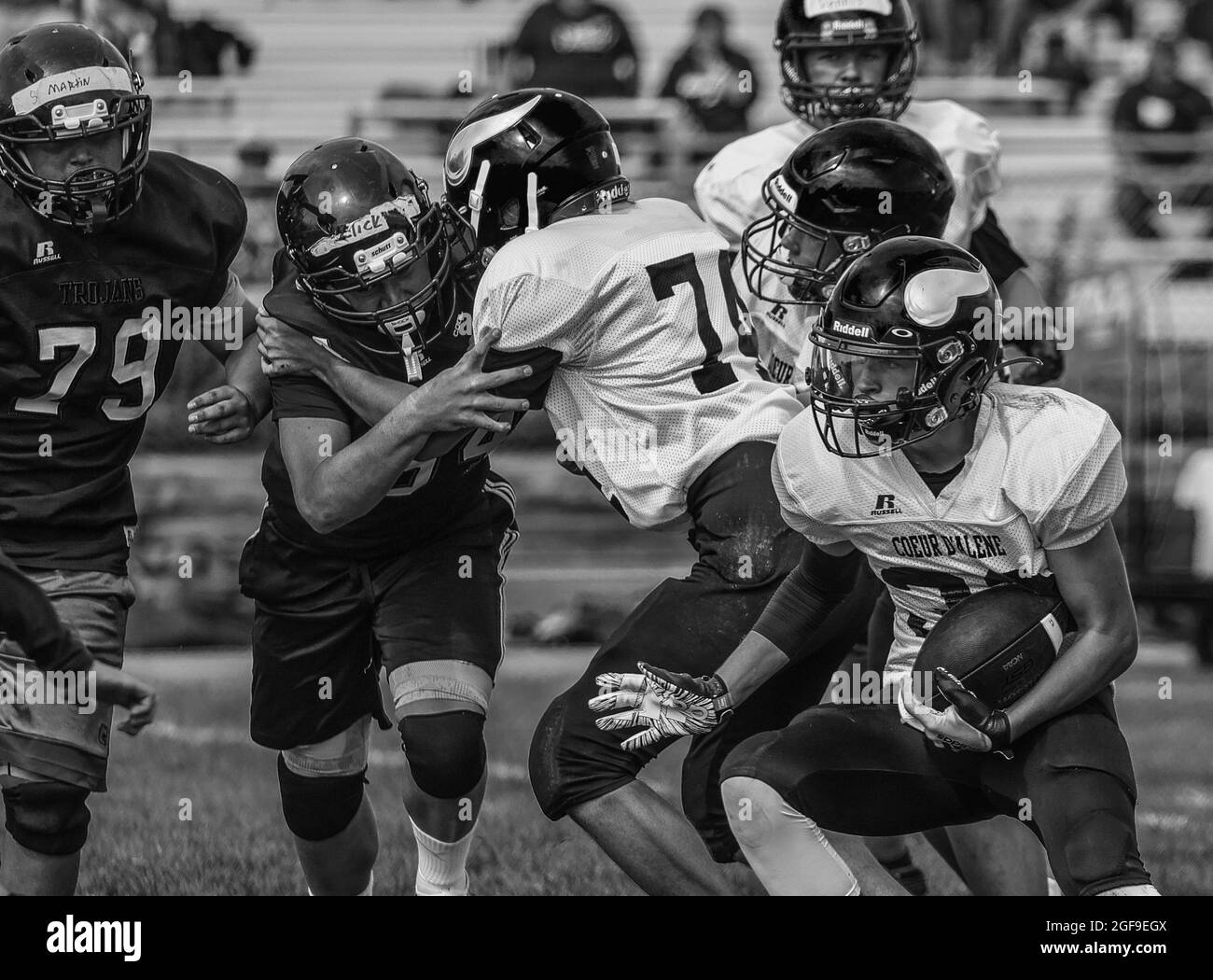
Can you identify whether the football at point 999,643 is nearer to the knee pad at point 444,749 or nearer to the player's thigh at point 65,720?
the knee pad at point 444,749

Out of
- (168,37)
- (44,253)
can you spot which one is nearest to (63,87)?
(44,253)

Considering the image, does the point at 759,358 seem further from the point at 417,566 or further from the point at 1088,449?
the point at 1088,449

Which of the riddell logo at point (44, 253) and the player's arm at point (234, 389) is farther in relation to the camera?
the player's arm at point (234, 389)

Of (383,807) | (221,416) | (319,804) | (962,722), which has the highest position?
(221,416)

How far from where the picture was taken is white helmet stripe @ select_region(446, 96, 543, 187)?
399 cm

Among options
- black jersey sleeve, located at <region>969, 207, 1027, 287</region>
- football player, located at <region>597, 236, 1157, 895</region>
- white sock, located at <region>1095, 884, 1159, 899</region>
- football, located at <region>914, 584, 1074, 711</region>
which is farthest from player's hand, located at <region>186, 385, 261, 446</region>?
white sock, located at <region>1095, 884, 1159, 899</region>

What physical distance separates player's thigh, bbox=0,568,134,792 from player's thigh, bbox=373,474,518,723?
2.23 feet

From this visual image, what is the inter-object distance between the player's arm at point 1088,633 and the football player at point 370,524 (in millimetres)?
1226

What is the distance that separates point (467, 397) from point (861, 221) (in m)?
1.09

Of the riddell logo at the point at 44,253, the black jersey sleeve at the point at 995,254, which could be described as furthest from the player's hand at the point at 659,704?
the black jersey sleeve at the point at 995,254

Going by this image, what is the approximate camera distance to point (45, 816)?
3826mm

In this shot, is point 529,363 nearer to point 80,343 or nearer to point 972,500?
point 972,500

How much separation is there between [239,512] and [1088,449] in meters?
8.11

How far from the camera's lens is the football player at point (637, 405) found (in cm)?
369
